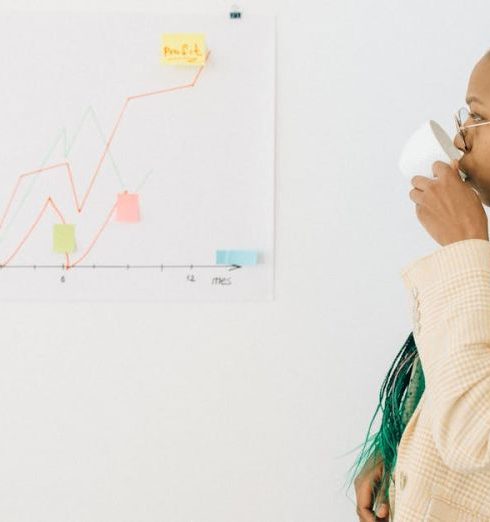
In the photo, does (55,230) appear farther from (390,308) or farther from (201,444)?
(390,308)

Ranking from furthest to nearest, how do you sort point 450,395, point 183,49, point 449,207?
point 183,49
point 449,207
point 450,395

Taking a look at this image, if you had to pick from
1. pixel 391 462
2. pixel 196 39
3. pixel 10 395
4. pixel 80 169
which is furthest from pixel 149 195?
pixel 391 462

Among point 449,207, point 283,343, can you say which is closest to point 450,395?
point 449,207

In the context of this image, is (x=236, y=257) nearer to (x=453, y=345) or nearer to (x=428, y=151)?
(x=428, y=151)

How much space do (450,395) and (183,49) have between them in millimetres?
766

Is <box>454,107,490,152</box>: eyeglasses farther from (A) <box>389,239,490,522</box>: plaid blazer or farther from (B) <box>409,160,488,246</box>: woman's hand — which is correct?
(A) <box>389,239,490,522</box>: plaid blazer

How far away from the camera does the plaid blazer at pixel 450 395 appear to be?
0.79m

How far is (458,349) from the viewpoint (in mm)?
797

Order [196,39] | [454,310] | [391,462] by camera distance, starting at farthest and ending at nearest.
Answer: [196,39]
[391,462]
[454,310]

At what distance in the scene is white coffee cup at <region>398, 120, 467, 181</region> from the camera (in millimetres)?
975

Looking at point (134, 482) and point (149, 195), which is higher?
point (149, 195)

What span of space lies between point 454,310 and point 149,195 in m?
0.63

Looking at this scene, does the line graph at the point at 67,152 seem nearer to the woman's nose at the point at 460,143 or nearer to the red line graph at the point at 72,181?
the red line graph at the point at 72,181

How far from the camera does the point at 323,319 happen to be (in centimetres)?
129
